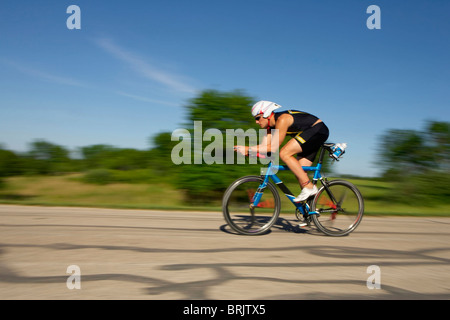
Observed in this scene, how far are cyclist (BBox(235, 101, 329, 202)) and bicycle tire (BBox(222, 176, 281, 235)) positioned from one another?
0.38m

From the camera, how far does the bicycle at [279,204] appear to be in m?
4.93

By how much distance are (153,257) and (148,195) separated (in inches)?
407

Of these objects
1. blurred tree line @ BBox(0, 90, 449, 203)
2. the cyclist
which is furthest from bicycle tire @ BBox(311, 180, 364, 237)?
blurred tree line @ BBox(0, 90, 449, 203)

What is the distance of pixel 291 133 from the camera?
5.10 m

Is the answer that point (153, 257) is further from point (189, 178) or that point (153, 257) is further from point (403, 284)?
point (189, 178)

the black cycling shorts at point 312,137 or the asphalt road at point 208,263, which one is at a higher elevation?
the black cycling shorts at point 312,137

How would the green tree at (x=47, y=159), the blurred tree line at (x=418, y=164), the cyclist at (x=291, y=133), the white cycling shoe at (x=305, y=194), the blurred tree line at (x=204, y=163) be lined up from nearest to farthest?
1. the cyclist at (x=291, y=133)
2. the white cycling shoe at (x=305, y=194)
3. the blurred tree line at (x=204, y=163)
4. the blurred tree line at (x=418, y=164)
5. the green tree at (x=47, y=159)

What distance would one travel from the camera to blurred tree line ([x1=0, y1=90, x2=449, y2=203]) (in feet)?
34.7

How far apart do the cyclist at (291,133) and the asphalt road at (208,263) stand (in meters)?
0.98

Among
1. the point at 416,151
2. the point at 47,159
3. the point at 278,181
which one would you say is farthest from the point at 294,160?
the point at 47,159

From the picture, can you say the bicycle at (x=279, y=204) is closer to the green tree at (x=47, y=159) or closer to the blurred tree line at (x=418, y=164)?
the blurred tree line at (x=418, y=164)

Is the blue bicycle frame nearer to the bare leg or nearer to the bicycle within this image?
the bicycle

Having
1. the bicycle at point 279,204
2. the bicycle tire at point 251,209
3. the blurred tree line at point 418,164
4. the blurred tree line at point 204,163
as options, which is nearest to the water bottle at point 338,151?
the bicycle at point 279,204

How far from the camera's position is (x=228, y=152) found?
1030cm
